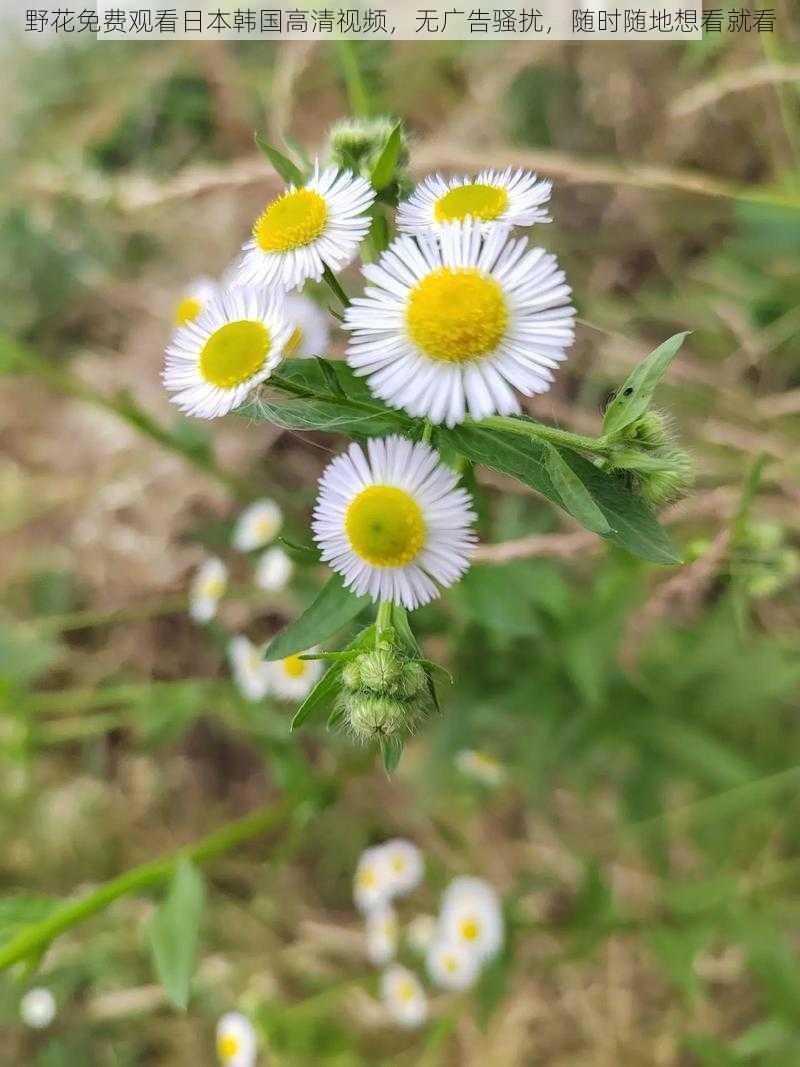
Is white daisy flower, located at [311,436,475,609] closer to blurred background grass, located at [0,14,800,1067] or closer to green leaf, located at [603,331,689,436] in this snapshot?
green leaf, located at [603,331,689,436]

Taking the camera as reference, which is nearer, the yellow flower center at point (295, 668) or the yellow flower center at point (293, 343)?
the yellow flower center at point (293, 343)

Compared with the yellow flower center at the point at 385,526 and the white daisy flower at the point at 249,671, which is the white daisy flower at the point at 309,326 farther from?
the white daisy flower at the point at 249,671

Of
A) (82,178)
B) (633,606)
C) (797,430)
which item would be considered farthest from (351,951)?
(82,178)

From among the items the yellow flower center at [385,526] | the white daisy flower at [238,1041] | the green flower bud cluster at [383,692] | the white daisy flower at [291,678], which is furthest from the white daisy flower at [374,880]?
the yellow flower center at [385,526]

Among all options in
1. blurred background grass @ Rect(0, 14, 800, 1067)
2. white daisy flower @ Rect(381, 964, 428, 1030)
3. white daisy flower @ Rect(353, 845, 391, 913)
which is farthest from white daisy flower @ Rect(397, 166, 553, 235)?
white daisy flower @ Rect(381, 964, 428, 1030)

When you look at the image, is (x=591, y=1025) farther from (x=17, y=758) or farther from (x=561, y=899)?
(x=17, y=758)

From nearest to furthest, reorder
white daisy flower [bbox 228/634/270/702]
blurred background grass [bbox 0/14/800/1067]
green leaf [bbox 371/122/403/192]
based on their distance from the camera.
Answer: green leaf [bbox 371/122/403/192] → blurred background grass [bbox 0/14/800/1067] → white daisy flower [bbox 228/634/270/702]
